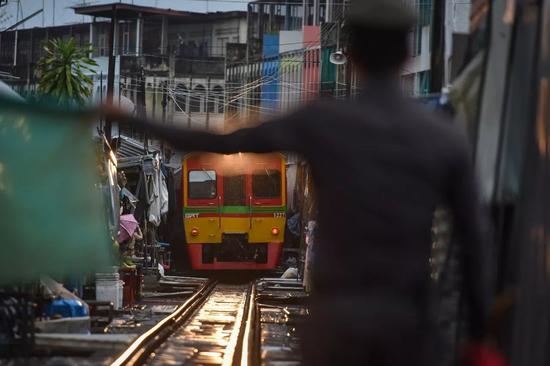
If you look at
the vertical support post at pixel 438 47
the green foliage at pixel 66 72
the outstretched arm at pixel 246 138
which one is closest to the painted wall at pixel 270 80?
the green foliage at pixel 66 72

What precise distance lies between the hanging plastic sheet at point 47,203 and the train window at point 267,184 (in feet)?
83.6

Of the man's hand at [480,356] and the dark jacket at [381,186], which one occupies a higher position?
the dark jacket at [381,186]

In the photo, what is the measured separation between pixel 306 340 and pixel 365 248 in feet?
1.13

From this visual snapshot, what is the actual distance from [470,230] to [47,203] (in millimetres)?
2594

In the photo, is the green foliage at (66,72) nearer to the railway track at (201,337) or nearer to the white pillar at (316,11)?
the railway track at (201,337)

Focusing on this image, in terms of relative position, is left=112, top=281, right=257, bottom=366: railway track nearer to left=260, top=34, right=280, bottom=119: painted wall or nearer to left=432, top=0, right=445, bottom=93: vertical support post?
left=432, top=0, right=445, bottom=93: vertical support post

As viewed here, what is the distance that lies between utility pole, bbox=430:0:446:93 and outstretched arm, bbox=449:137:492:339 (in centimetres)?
597

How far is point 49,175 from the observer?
5.80m

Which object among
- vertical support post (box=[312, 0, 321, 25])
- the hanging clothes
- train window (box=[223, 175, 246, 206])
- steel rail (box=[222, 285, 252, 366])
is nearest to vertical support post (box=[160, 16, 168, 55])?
vertical support post (box=[312, 0, 321, 25])

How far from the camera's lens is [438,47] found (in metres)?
10.6

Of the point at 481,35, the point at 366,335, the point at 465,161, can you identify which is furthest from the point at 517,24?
the point at 366,335

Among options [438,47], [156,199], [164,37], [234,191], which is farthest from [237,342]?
[164,37]

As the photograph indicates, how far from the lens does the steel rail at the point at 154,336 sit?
12547 mm

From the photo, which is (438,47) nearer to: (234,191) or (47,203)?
(47,203)
